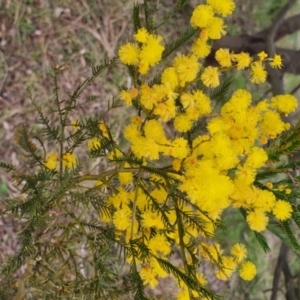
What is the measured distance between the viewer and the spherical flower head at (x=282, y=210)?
88 centimetres

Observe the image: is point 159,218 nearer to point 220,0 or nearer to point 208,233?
point 208,233

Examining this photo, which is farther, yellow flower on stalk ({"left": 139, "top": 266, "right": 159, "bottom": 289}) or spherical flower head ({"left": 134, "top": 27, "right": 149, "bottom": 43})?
yellow flower on stalk ({"left": 139, "top": 266, "right": 159, "bottom": 289})

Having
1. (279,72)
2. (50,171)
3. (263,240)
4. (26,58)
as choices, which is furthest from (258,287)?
(50,171)

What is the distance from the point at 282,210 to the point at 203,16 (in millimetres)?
329

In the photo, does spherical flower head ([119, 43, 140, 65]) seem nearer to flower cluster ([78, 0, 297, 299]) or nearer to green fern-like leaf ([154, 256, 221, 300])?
flower cluster ([78, 0, 297, 299])

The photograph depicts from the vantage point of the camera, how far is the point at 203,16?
853 millimetres

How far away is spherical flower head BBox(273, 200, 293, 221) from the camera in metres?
0.88

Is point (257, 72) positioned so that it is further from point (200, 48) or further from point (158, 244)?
point (158, 244)

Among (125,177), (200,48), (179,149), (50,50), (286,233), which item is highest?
(200,48)

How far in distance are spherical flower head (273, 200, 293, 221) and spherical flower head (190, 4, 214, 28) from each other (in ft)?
1.01

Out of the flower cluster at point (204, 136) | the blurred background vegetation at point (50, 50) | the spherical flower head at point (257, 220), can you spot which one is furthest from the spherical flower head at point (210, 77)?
the blurred background vegetation at point (50, 50)

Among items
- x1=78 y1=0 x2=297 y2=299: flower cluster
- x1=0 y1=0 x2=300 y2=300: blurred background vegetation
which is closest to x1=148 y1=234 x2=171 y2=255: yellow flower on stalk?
x1=78 y1=0 x2=297 y2=299: flower cluster

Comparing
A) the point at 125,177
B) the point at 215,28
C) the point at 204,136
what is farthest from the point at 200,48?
the point at 125,177

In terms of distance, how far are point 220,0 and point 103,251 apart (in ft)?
1.61
